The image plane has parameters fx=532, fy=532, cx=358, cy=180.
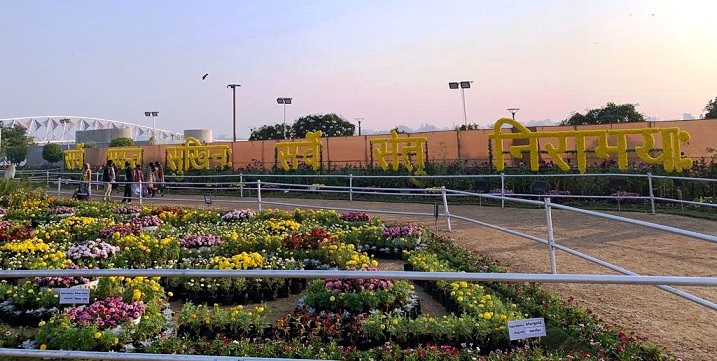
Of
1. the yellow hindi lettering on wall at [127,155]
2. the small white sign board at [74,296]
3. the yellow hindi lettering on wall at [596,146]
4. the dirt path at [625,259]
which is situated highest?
the yellow hindi lettering on wall at [127,155]

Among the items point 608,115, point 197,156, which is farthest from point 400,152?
point 608,115

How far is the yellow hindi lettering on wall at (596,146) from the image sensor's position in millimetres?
16484

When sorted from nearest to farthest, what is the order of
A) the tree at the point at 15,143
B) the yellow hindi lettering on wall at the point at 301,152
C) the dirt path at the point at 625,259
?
the dirt path at the point at 625,259, the yellow hindi lettering on wall at the point at 301,152, the tree at the point at 15,143

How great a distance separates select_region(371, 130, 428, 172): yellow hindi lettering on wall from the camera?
2078cm

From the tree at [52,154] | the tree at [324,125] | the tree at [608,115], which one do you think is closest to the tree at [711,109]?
the tree at [608,115]

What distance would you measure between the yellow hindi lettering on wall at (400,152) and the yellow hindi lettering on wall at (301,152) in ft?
9.87

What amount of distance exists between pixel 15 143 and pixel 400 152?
7865 centimetres

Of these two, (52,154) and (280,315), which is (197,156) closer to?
(280,315)

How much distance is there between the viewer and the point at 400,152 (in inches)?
859

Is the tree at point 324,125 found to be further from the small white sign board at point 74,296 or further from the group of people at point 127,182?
the small white sign board at point 74,296

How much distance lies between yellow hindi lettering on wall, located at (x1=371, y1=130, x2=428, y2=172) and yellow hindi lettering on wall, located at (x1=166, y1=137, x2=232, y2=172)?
9.05m

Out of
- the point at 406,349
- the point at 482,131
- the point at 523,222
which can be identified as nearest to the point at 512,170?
the point at 482,131

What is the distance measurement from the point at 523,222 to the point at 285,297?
285 inches

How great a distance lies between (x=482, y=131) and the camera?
21.9 m
